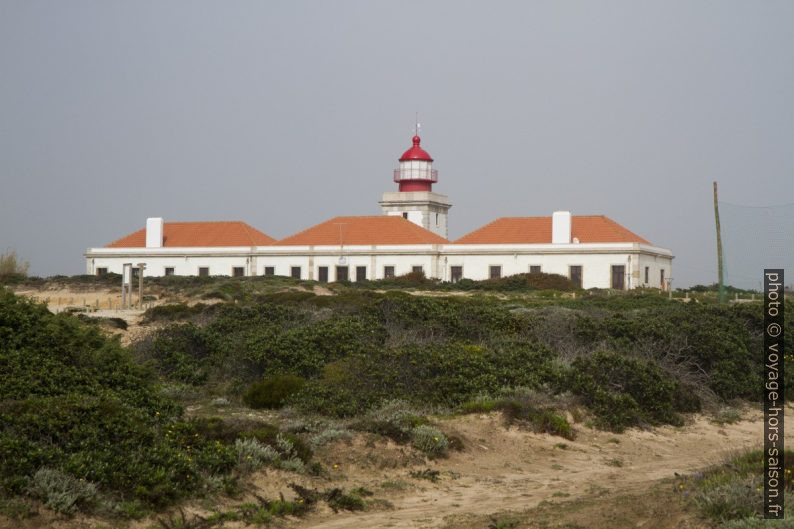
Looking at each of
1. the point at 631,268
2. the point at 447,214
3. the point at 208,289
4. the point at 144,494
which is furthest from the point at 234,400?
the point at 447,214

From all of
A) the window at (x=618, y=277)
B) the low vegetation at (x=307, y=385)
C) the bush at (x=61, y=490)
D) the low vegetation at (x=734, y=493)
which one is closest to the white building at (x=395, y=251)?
the window at (x=618, y=277)

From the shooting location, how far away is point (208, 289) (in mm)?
38812

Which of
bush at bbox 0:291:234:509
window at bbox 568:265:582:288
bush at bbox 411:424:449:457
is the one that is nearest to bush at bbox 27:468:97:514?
bush at bbox 0:291:234:509

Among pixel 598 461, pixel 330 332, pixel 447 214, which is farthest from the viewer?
pixel 447 214

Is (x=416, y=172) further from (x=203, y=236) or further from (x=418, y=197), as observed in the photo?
(x=203, y=236)

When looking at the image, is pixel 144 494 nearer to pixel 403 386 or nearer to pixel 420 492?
pixel 420 492

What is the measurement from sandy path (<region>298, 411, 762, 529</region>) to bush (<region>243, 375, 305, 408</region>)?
7.97 ft

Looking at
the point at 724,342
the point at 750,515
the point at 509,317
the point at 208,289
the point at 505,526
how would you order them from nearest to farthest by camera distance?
1. the point at 750,515
2. the point at 505,526
3. the point at 724,342
4. the point at 509,317
5. the point at 208,289

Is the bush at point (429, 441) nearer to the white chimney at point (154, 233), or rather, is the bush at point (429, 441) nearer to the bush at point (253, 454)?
the bush at point (253, 454)

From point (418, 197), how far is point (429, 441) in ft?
143

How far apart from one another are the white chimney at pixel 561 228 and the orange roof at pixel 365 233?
501cm

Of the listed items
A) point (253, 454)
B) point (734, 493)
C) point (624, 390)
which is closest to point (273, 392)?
point (253, 454)

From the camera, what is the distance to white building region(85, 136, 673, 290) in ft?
150

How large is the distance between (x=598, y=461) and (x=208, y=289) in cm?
2812
